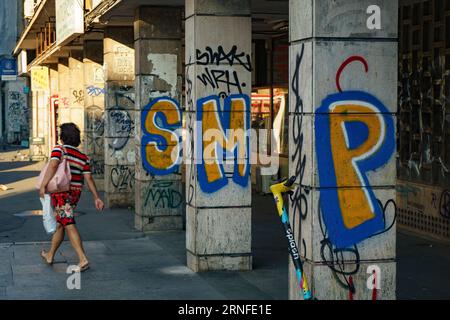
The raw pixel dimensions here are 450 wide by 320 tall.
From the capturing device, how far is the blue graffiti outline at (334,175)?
686 centimetres

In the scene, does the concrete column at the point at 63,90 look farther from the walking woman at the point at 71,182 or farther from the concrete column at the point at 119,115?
the walking woman at the point at 71,182

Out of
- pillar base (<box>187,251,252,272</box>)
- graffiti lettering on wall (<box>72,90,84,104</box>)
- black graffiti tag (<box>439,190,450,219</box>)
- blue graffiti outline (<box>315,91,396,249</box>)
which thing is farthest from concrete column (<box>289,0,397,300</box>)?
graffiti lettering on wall (<box>72,90,84,104</box>)

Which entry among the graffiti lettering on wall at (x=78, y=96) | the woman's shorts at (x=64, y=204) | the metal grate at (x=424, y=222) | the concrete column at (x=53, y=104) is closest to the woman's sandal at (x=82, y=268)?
the woman's shorts at (x=64, y=204)

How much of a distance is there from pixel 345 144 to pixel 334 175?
0.89 ft

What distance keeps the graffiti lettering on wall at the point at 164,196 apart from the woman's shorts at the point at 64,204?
12.6ft

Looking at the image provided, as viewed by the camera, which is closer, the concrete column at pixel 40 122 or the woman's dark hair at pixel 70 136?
the woman's dark hair at pixel 70 136

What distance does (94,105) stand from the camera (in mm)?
20078

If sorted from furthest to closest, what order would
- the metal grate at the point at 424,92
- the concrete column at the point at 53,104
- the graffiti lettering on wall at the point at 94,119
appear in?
the concrete column at the point at 53,104 < the graffiti lettering on wall at the point at 94,119 < the metal grate at the point at 424,92

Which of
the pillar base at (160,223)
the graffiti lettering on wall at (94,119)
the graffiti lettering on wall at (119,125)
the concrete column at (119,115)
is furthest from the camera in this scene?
the graffiti lettering on wall at (94,119)

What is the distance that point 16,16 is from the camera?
54.1 metres

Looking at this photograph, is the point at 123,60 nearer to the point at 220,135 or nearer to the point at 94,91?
the point at 94,91

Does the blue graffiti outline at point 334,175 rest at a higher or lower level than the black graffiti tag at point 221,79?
lower

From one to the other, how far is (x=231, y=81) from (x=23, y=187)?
14205 mm
